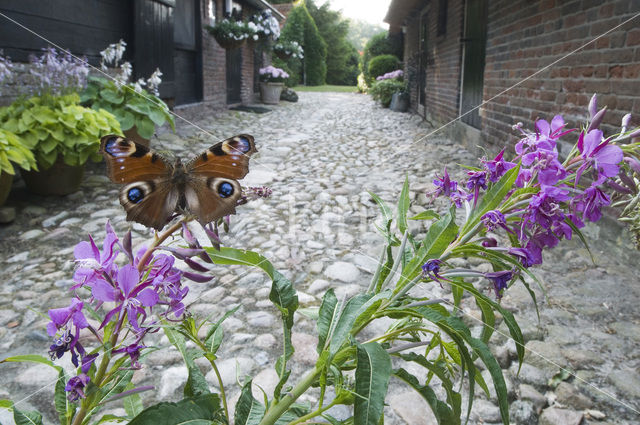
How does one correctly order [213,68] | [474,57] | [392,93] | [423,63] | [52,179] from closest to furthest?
1. [52,179]
2. [474,57]
3. [213,68]
4. [423,63]
5. [392,93]

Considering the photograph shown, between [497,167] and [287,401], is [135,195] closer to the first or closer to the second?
[287,401]

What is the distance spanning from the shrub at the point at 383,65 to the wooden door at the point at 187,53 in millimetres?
9794

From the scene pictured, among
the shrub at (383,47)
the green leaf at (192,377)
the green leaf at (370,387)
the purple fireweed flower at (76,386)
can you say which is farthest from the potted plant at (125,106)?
the shrub at (383,47)

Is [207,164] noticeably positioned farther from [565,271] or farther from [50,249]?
[50,249]

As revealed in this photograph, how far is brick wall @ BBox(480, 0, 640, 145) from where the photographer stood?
277 cm

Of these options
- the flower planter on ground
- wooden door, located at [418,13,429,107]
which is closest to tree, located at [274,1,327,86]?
the flower planter on ground

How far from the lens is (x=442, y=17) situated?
8664 mm

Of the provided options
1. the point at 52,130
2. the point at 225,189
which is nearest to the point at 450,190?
the point at 225,189

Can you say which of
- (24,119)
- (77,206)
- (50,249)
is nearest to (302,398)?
(50,249)

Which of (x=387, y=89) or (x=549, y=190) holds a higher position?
(x=387, y=89)

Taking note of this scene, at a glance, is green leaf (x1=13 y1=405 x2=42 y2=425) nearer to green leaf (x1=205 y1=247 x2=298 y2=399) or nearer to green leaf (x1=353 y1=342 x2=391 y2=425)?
green leaf (x1=205 y1=247 x2=298 y2=399)

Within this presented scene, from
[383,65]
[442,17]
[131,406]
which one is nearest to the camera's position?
[131,406]

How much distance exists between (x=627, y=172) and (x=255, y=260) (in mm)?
634

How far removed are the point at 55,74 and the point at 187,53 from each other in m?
5.03
